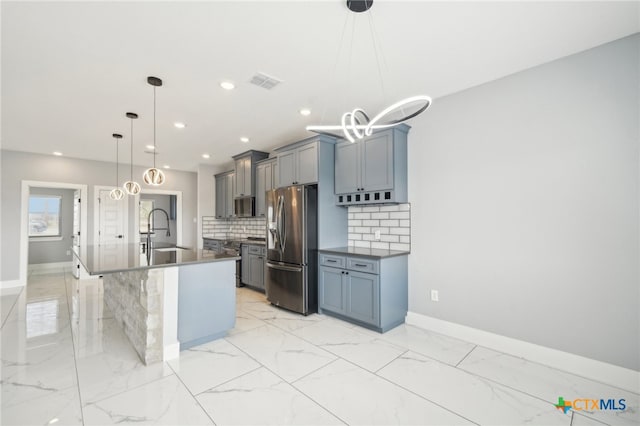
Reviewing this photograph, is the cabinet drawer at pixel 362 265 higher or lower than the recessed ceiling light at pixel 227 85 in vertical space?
lower

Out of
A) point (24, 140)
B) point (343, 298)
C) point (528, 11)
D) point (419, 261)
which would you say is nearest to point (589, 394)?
point (419, 261)

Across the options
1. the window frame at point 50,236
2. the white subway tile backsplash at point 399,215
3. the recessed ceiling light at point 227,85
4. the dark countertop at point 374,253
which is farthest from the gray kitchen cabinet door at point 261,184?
the window frame at point 50,236

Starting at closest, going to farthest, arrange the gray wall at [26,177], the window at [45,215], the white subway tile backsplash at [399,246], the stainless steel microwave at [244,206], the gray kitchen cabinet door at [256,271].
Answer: the white subway tile backsplash at [399,246], the gray kitchen cabinet door at [256,271], the gray wall at [26,177], the stainless steel microwave at [244,206], the window at [45,215]

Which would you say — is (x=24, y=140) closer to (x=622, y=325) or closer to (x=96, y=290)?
(x=96, y=290)

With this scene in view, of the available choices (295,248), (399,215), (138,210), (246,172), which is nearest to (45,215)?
(138,210)

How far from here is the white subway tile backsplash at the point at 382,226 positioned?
11.8ft

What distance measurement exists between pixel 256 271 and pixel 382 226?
8.22ft

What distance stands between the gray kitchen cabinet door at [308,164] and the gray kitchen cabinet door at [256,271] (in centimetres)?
176

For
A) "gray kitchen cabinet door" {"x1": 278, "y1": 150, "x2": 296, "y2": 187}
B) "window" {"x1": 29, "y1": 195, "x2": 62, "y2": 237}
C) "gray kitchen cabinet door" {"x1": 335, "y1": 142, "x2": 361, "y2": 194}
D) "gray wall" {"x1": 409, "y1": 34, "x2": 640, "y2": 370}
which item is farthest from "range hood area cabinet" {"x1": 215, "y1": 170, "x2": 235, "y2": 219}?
"window" {"x1": 29, "y1": 195, "x2": 62, "y2": 237}

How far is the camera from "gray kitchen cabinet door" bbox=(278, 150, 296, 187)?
429 cm

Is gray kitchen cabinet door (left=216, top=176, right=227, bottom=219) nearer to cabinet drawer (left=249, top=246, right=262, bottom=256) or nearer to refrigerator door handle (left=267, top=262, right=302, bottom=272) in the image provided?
cabinet drawer (left=249, top=246, right=262, bottom=256)

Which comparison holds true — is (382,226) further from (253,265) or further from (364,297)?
(253,265)

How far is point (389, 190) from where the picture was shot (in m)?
3.43

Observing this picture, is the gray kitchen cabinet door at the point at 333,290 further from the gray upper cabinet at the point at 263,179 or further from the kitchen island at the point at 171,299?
the gray upper cabinet at the point at 263,179
